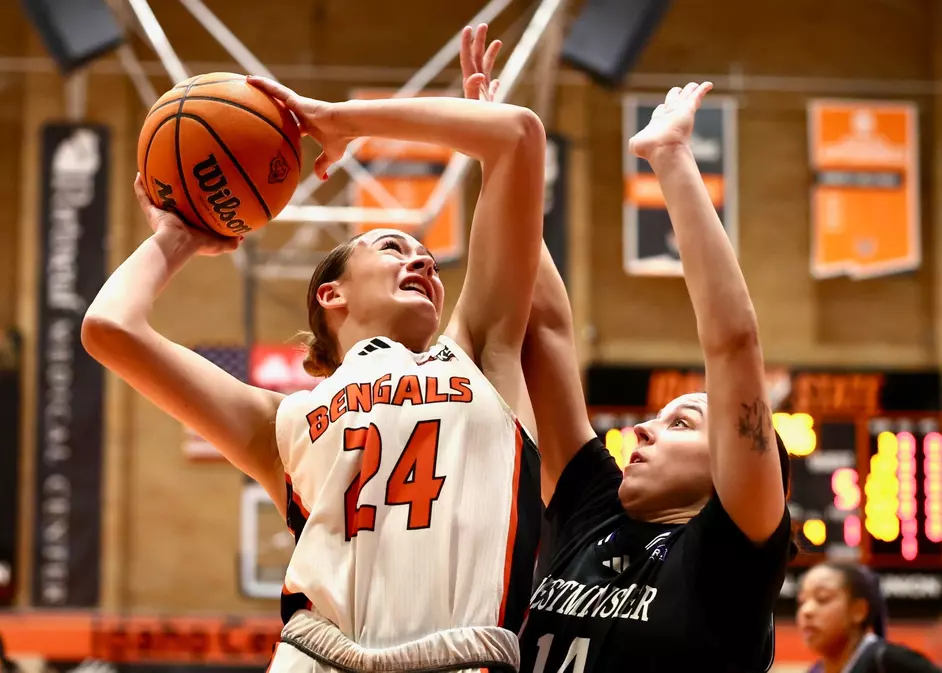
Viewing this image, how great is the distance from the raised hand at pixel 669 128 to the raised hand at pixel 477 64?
19.6 inches

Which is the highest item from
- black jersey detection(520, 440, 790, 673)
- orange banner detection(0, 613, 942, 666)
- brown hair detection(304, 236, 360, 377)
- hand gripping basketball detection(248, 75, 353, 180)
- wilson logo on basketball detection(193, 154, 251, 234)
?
hand gripping basketball detection(248, 75, 353, 180)

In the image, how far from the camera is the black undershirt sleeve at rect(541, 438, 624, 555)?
2652 millimetres

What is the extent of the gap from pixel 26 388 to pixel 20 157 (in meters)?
2.23

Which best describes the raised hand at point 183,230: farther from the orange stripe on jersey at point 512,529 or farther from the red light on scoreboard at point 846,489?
the red light on scoreboard at point 846,489

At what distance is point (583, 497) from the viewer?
106 inches

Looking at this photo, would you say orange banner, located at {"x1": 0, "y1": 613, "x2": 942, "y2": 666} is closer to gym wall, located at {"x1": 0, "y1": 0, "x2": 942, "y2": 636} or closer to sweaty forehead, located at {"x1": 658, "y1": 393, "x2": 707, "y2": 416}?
gym wall, located at {"x1": 0, "y1": 0, "x2": 942, "y2": 636}

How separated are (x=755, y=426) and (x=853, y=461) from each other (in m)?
6.79

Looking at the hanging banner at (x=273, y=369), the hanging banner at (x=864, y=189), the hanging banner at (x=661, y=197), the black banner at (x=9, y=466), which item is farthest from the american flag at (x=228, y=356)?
the hanging banner at (x=864, y=189)

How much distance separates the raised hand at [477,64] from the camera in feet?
9.03

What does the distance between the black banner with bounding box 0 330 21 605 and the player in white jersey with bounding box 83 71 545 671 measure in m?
8.32

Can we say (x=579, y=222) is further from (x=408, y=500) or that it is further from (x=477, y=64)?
(x=408, y=500)

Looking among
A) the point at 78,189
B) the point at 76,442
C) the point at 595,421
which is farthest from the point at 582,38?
the point at 76,442

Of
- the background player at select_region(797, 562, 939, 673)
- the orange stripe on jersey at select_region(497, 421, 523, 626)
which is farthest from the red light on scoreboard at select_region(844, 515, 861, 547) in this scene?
the orange stripe on jersey at select_region(497, 421, 523, 626)

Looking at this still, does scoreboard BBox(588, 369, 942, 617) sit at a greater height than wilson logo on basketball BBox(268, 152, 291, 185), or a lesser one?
lesser
